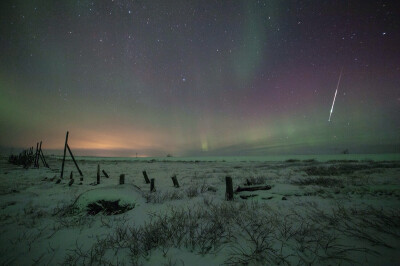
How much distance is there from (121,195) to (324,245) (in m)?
5.28

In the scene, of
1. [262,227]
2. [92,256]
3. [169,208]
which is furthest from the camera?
[169,208]

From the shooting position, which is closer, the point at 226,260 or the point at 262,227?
the point at 226,260

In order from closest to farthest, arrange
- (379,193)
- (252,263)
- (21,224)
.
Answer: (252,263) → (21,224) → (379,193)

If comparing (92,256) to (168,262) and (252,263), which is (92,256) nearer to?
(168,262)

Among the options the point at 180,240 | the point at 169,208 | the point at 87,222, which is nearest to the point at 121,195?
the point at 87,222

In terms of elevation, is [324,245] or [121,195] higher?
[121,195]

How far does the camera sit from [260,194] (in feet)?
21.4

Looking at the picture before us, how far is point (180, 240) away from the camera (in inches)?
119

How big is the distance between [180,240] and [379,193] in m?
7.65

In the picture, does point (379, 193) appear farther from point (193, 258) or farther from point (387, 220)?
point (193, 258)

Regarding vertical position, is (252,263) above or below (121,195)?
below

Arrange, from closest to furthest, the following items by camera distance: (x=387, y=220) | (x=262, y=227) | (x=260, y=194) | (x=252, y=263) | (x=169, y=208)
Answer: (x=252, y=263)
(x=387, y=220)
(x=262, y=227)
(x=169, y=208)
(x=260, y=194)

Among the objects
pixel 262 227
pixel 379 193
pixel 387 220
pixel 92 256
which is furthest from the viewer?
pixel 379 193

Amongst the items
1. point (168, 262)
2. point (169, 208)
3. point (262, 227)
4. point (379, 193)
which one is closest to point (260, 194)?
point (262, 227)
